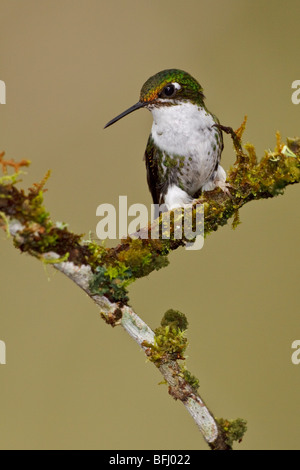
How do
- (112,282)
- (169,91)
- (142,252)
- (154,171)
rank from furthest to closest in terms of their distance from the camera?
(154,171)
(169,91)
(142,252)
(112,282)

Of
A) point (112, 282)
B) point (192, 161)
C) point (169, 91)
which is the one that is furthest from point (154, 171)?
point (112, 282)

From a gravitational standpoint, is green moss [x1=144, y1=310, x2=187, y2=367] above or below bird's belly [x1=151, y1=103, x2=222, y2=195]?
below

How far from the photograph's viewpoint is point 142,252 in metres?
1.59

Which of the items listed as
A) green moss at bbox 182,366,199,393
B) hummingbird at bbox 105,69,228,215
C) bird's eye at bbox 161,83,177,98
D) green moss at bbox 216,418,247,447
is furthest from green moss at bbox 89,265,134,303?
bird's eye at bbox 161,83,177,98

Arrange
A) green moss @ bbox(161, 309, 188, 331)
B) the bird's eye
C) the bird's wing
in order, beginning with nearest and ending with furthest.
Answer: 1. green moss @ bbox(161, 309, 188, 331)
2. the bird's eye
3. the bird's wing

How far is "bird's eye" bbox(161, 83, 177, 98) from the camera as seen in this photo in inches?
90.4

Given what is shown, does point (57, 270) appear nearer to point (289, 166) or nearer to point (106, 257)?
point (106, 257)

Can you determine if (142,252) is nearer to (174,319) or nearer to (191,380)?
(174,319)

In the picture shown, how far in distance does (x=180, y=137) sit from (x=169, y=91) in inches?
7.8

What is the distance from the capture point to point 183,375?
1.52 m

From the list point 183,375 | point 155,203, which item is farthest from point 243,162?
point 155,203

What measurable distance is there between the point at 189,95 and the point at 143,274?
1.09m

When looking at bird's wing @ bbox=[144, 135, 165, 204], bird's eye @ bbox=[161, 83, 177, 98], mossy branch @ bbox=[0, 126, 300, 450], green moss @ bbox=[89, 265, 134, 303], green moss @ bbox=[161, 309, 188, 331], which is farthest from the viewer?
bird's wing @ bbox=[144, 135, 165, 204]

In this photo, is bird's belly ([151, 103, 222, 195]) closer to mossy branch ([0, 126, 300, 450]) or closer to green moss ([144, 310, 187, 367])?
mossy branch ([0, 126, 300, 450])
